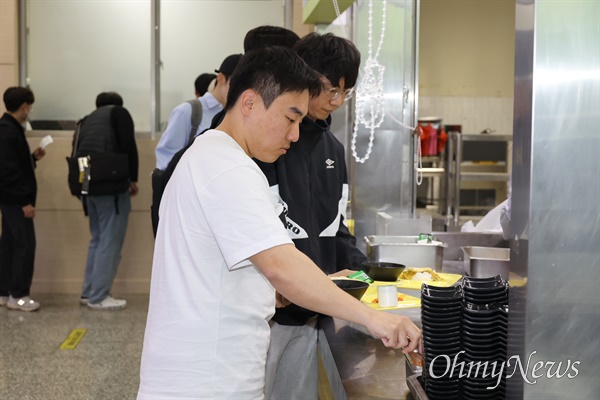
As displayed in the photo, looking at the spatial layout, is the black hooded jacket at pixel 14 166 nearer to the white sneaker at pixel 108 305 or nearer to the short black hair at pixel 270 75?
the white sneaker at pixel 108 305

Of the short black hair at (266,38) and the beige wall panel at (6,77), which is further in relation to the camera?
the beige wall panel at (6,77)

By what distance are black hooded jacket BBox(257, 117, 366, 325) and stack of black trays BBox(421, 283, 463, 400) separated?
0.77 metres

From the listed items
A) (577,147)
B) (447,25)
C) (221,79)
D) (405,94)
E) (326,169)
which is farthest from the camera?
(447,25)

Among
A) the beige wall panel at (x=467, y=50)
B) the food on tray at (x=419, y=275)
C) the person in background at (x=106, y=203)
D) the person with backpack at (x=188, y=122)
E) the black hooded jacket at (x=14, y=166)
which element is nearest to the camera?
the food on tray at (x=419, y=275)

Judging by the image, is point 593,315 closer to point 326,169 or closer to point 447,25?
point 326,169

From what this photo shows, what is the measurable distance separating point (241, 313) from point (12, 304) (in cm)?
492

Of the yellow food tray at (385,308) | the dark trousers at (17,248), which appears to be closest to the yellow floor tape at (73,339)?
the dark trousers at (17,248)

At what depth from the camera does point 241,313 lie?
1408 mm

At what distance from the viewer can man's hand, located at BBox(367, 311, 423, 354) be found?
141cm

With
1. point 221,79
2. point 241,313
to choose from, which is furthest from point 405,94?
point 241,313

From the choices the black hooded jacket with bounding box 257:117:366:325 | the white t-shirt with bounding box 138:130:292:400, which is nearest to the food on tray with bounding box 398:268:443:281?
the black hooded jacket with bounding box 257:117:366:325

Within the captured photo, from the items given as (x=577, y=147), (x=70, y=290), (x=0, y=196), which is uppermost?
(x=577, y=147)

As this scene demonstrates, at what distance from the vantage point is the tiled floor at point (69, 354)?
3.97 meters

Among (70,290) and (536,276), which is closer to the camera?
(536,276)
